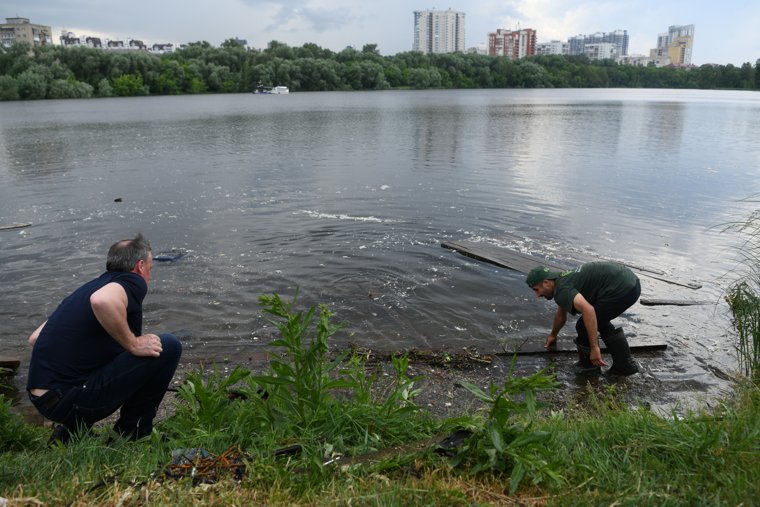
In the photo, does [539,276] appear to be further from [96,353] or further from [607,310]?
[96,353]

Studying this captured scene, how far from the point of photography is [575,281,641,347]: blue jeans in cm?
668

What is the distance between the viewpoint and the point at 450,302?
9086mm

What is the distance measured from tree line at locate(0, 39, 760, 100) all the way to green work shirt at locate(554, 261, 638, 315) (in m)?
86.4

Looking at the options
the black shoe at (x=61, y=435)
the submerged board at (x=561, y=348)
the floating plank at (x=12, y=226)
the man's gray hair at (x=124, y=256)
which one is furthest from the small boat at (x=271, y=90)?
the black shoe at (x=61, y=435)

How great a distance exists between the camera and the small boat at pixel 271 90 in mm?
102438

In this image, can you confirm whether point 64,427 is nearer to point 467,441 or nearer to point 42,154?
point 467,441

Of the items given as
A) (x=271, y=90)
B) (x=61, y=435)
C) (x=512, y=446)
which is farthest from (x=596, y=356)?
(x=271, y=90)

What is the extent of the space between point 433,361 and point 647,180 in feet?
53.1

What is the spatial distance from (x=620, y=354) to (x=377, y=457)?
4311 millimetres

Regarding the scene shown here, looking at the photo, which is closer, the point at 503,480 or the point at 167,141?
the point at 503,480

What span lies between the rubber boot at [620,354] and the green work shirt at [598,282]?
17.7 inches

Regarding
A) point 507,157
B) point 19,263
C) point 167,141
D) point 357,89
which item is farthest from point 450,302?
point 357,89

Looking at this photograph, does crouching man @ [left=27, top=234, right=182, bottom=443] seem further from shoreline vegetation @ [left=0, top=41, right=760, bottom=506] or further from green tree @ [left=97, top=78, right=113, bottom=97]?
A: green tree @ [left=97, top=78, right=113, bottom=97]

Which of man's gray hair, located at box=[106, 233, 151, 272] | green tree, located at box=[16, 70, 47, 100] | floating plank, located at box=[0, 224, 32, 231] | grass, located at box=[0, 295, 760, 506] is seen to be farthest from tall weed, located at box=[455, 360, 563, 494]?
green tree, located at box=[16, 70, 47, 100]
